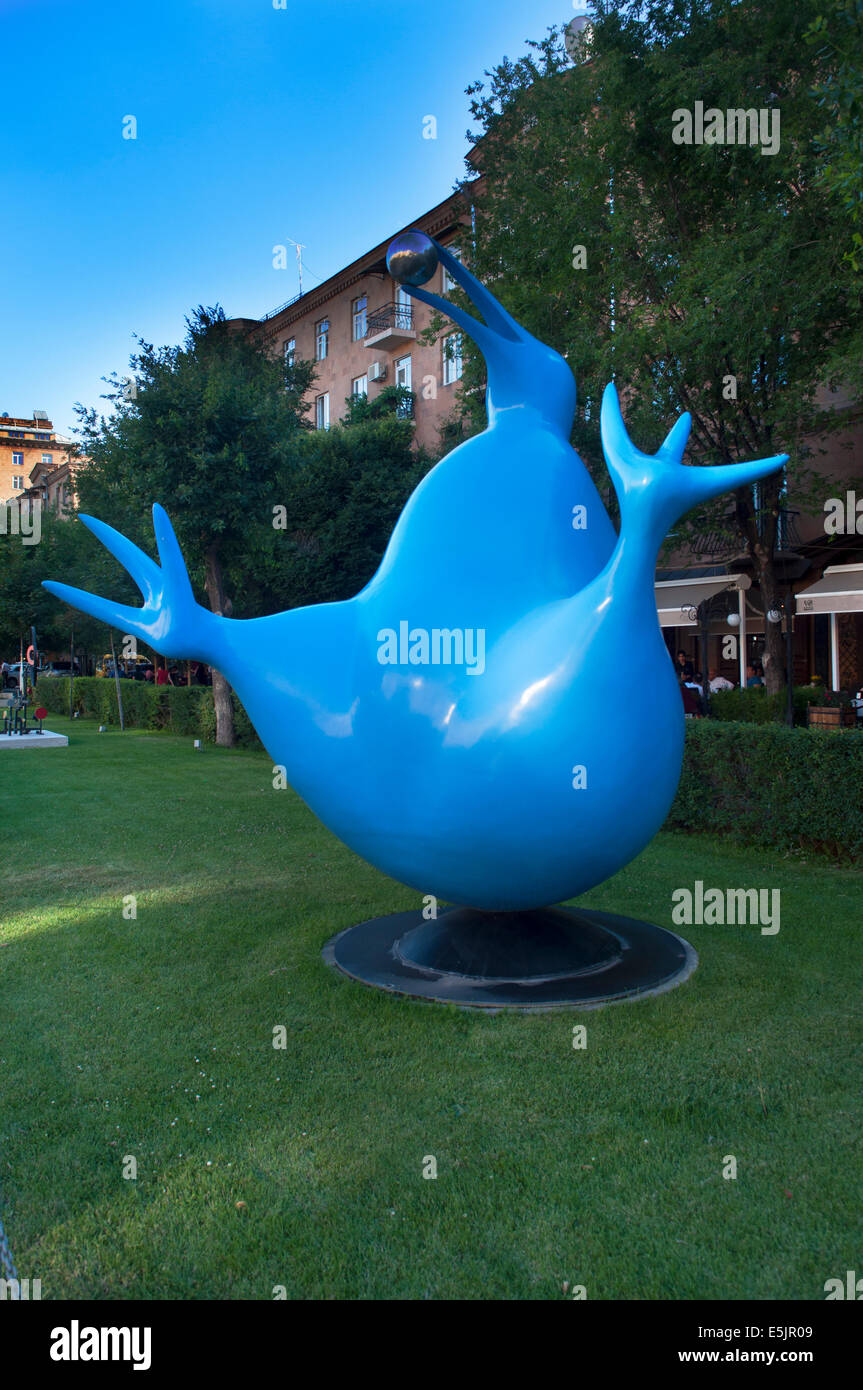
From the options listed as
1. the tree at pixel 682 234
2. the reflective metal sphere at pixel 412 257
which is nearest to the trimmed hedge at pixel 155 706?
the tree at pixel 682 234

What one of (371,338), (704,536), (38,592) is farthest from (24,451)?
(704,536)

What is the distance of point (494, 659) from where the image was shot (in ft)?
17.0

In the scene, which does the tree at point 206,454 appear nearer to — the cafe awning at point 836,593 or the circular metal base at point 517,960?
the cafe awning at point 836,593

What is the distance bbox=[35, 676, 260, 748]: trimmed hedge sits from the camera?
22.5 m

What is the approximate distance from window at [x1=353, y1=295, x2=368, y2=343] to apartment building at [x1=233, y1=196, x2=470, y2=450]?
0.04 meters

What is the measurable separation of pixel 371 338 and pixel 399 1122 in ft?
110

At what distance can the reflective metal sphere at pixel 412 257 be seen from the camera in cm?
480

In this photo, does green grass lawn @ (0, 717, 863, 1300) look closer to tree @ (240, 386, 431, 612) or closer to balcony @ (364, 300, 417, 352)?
tree @ (240, 386, 431, 612)

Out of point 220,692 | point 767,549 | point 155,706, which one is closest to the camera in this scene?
point 767,549

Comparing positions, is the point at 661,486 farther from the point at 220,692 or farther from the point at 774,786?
the point at 220,692

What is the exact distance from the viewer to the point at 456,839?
17.1 ft

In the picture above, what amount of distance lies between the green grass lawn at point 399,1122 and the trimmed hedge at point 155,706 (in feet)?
46.0

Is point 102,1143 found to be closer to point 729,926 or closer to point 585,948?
point 585,948

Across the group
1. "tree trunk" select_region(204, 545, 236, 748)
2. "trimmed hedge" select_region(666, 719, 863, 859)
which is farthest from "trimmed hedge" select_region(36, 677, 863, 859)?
"tree trunk" select_region(204, 545, 236, 748)
